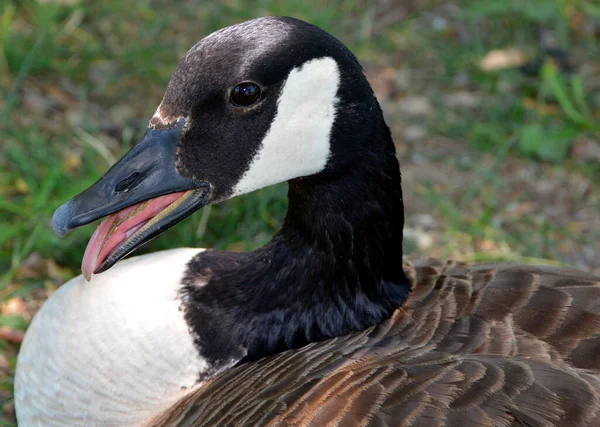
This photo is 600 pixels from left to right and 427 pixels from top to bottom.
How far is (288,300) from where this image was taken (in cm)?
284

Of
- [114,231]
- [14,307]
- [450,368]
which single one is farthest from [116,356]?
[14,307]

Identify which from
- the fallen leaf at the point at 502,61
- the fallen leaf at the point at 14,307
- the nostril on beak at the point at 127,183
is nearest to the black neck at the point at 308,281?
the nostril on beak at the point at 127,183

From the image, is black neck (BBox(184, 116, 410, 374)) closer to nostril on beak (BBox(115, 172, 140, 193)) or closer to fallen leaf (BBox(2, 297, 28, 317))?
nostril on beak (BBox(115, 172, 140, 193))

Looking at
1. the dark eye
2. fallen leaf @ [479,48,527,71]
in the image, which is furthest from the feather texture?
fallen leaf @ [479,48,527,71]

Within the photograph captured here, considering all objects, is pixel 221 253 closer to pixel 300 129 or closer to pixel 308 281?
pixel 308 281

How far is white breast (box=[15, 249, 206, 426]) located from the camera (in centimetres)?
270

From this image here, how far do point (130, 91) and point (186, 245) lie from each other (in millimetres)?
1547

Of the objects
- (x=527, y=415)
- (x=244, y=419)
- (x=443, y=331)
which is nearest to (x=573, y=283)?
(x=443, y=331)

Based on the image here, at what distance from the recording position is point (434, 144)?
5160 mm

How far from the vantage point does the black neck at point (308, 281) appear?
2736 mm

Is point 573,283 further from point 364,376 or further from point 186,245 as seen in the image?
point 186,245

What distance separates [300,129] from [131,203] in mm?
577

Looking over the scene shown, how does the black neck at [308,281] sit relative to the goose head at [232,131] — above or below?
below

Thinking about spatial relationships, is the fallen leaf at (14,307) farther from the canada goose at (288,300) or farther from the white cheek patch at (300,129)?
the white cheek patch at (300,129)
